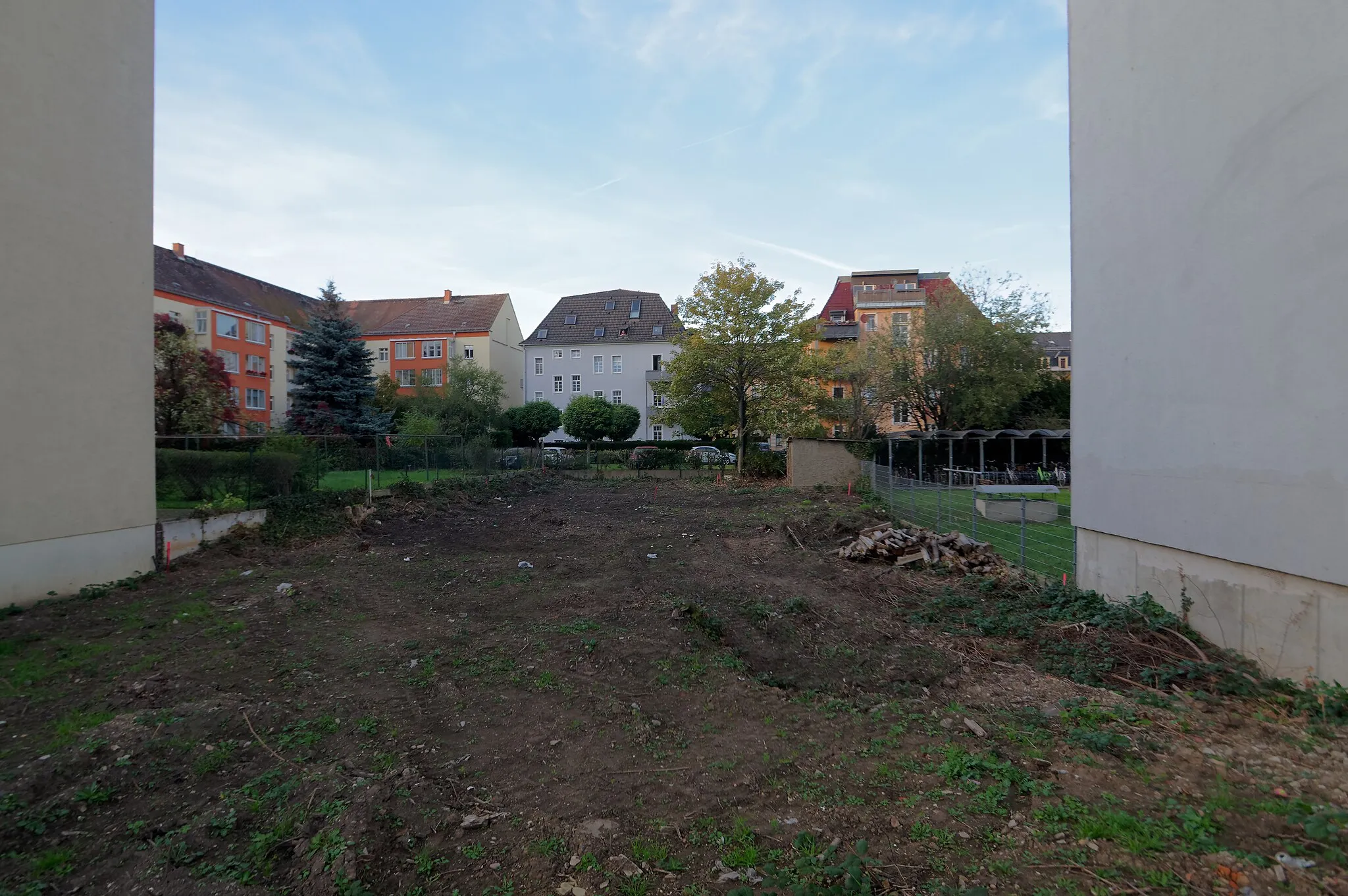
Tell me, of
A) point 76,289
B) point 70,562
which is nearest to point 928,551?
point 70,562

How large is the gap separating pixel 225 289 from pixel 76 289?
43149mm

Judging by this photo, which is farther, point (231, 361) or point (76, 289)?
point (231, 361)

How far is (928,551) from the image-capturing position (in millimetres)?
11930

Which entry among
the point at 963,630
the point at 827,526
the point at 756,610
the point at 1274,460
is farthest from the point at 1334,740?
the point at 827,526

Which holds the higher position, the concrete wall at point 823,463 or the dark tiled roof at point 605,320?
the dark tiled roof at point 605,320

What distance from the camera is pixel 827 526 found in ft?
49.7

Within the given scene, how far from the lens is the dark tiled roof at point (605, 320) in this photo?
57.7m

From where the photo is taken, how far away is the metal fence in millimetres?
10484

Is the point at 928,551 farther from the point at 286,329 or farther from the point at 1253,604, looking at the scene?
the point at 286,329

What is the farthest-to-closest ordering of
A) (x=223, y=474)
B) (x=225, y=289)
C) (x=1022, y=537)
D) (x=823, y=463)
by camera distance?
(x=225, y=289), (x=823, y=463), (x=223, y=474), (x=1022, y=537)

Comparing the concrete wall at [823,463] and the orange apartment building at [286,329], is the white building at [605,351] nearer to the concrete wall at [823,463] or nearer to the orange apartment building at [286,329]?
the orange apartment building at [286,329]

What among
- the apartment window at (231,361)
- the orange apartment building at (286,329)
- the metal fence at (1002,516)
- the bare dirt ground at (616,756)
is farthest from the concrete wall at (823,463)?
the apartment window at (231,361)

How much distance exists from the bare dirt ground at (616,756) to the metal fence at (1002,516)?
2.24 metres

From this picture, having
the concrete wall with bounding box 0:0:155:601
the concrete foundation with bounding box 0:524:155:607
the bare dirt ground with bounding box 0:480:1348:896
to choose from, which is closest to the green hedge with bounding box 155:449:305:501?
the concrete foundation with bounding box 0:524:155:607
